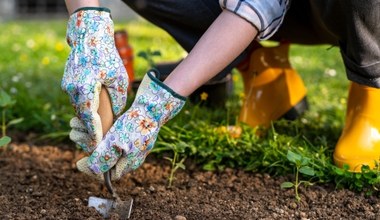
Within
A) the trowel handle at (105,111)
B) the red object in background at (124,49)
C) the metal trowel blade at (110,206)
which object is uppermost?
the trowel handle at (105,111)

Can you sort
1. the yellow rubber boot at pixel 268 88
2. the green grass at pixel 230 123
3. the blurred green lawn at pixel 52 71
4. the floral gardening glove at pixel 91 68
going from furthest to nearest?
1. the blurred green lawn at pixel 52 71
2. the yellow rubber boot at pixel 268 88
3. the green grass at pixel 230 123
4. the floral gardening glove at pixel 91 68

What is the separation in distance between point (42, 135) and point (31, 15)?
157 inches

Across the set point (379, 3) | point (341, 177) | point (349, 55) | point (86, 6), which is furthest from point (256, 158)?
point (86, 6)

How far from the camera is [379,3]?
1429 millimetres

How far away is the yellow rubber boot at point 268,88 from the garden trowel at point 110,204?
0.57m

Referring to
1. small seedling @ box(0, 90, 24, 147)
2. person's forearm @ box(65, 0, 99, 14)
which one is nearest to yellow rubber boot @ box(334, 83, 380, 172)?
person's forearm @ box(65, 0, 99, 14)

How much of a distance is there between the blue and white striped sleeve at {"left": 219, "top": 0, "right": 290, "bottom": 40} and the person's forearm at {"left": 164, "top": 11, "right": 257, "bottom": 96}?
14mm

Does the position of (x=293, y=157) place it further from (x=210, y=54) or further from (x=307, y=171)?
(x=210, y=54)

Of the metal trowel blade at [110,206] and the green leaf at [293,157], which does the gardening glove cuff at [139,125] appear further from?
the green leaf at [293,157]

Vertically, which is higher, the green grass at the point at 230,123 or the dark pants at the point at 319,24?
the dark pants at the point at 319,24

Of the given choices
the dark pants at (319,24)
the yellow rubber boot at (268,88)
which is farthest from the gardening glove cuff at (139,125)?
the yellow rubber boot at (268,88)

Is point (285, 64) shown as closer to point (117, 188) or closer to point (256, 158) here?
point (256, 158)

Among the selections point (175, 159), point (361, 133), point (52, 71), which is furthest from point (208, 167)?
point (52, 71)

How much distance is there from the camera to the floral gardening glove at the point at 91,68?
4.23ft
